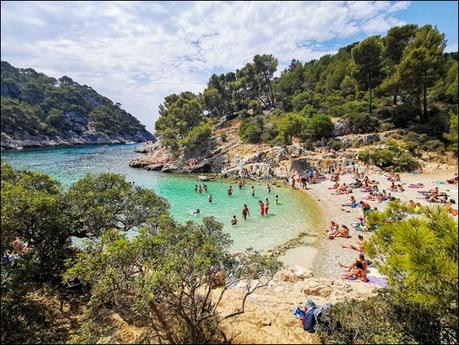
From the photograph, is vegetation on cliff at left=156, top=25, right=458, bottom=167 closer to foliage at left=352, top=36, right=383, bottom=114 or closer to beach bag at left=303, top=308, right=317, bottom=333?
foliage at left=352, top=36, right=383, bottom=114

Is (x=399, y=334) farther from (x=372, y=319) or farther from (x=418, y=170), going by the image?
(x=418, y=170)

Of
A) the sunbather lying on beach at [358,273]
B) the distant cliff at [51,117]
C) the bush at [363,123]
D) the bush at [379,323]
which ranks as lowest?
the sunbather lying on beach at [358,273]

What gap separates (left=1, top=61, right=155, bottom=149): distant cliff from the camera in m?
93.9

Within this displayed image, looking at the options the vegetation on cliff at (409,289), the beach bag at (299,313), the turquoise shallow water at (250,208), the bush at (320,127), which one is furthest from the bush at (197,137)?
the vegetation on cliff at (409,289)

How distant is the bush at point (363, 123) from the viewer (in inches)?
1598

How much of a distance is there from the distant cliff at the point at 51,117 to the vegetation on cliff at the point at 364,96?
58970mm

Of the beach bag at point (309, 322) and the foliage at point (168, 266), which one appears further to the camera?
the beach bag at point (309, 322)

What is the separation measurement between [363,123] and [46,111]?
13375 cm

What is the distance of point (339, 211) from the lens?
76.7ft

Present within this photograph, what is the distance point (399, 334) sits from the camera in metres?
6.81

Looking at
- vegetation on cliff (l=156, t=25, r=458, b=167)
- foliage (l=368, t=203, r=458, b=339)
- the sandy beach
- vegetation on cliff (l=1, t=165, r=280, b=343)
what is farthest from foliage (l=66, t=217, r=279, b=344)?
vegetation on cliff (l=156, t=25, r=458, b=167)

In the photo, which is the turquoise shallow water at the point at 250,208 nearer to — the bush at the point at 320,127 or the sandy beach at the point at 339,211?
the sandy beach at the point at 339,211

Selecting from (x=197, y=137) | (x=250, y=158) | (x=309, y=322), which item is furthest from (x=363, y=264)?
(x=197, y=137)

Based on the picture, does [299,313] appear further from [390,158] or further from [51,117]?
[51,117]
